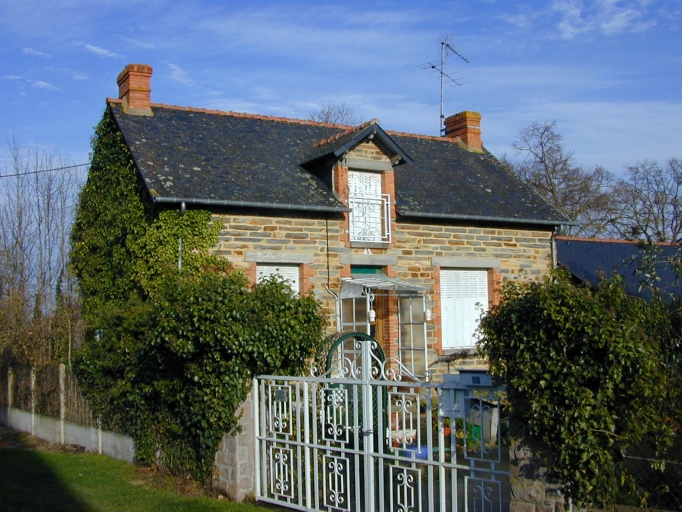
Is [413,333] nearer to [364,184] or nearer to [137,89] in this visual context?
[364,184]

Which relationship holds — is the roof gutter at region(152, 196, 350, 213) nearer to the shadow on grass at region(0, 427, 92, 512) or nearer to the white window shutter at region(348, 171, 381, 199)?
the white window shutter at region(348, 171, 381, 199)

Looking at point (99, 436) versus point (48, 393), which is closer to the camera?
point (99, 436)

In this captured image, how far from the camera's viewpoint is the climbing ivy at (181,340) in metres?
8.23

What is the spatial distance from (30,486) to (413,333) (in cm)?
826

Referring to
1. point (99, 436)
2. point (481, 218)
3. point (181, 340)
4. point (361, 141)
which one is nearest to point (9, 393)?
point (99, 436)

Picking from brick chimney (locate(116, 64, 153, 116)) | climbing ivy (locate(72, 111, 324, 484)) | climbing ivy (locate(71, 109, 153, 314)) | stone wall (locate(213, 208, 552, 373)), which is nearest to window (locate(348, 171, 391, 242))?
stone wall (locate(213, 208, 552, 373))

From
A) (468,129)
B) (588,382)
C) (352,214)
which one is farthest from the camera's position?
(468,129)

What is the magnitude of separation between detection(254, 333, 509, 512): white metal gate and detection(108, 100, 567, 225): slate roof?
21.1ft

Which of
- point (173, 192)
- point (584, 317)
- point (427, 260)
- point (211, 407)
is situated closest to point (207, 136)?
point (173, 192)

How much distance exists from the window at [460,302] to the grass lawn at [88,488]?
7.86 m

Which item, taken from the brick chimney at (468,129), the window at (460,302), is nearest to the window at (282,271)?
the window at (460,302)

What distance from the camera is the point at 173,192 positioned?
44.4 ft

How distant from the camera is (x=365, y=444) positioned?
6.90m

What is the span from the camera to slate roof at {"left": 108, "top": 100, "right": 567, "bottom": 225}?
14.2m
